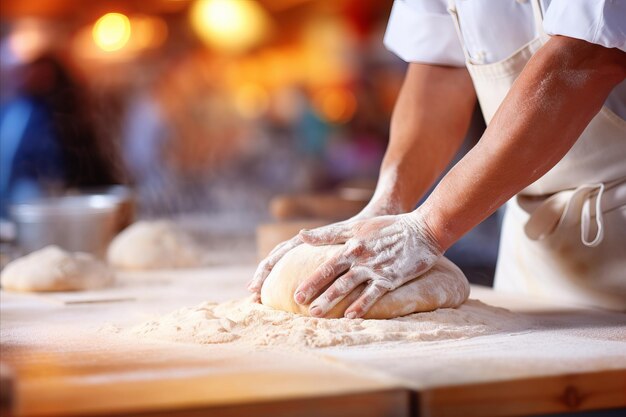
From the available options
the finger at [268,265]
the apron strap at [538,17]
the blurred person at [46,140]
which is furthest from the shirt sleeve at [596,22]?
the blurred person at [46,140]

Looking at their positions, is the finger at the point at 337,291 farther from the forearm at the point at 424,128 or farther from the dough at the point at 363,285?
the forearm at the point at 424,128

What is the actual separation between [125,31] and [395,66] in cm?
276

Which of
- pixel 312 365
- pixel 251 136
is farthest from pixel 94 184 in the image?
pixel 312 365

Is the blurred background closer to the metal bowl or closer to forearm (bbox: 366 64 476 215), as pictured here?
the metal bowl

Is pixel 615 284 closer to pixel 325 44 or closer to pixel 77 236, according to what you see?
pixel 77 236

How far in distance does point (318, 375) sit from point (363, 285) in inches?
14.1

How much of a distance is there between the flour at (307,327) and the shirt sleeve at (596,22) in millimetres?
474

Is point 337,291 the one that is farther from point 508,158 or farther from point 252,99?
point 252,99

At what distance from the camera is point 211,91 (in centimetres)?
870

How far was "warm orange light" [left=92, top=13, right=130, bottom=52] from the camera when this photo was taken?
649 cm

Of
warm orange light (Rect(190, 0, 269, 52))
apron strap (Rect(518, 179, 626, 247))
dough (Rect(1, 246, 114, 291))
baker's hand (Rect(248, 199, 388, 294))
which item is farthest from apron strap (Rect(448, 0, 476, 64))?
warm orange light (Rect(190, 0, 269, 52))

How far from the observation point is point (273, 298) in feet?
4.59

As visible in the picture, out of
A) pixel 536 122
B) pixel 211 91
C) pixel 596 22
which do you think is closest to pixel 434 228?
pixel 536 122

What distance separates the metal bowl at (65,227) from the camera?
2.31m
